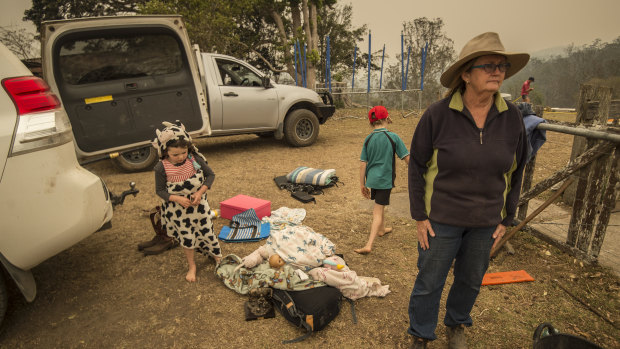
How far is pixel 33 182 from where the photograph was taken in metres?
1.94

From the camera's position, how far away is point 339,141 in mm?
8609

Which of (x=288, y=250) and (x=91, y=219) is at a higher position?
(x=91, y=219)

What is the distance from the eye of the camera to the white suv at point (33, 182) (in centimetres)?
188

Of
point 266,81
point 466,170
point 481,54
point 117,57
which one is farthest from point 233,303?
point 266,81

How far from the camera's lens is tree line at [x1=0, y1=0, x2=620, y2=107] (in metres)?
12.6

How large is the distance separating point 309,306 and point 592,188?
2.60m

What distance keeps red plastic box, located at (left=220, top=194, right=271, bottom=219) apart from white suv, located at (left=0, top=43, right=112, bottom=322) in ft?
5.85

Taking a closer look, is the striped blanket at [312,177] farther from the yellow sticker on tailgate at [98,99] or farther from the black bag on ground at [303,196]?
the yellow sticker on tailgate at [98,99]

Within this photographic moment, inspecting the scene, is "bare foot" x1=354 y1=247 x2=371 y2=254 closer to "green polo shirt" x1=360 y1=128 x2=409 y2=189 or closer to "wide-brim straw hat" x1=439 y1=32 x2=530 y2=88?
"green polo shirt" x1=360 y1=128 x2=409 y2=189

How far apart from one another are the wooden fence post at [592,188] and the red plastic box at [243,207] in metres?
3.16

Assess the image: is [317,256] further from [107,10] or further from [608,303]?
[107,10]

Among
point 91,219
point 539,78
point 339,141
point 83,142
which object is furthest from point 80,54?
point 539,78

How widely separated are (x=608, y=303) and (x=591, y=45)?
156ft

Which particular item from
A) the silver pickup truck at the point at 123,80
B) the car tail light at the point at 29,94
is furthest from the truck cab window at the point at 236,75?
the car tail light at the point at 29,94
